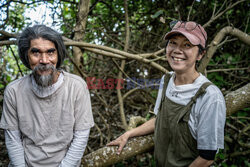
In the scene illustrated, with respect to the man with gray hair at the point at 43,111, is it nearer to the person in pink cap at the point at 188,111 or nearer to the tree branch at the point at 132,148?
the tree branch at the point at 132,148

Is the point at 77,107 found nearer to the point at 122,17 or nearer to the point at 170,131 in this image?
the point at 170,131

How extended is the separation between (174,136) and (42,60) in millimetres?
1121

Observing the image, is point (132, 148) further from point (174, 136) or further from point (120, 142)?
point (174, 136)

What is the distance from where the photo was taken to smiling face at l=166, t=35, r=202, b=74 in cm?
138

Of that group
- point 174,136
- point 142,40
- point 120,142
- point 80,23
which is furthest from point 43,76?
point 142,40

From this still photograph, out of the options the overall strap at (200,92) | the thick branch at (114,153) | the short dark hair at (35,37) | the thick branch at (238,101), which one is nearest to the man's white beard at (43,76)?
the short dark hair at (35,37)

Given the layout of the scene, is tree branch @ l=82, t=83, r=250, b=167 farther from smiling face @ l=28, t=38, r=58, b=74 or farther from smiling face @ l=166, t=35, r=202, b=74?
smiling face @ l=28, t=38, r=58, b=74

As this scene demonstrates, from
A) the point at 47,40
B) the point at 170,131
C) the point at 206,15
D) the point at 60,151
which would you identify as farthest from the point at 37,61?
the point at 206,15

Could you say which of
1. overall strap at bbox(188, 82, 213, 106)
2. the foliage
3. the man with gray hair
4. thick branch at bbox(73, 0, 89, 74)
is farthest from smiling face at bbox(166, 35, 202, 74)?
the foliage

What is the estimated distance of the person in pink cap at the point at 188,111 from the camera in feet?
3.93

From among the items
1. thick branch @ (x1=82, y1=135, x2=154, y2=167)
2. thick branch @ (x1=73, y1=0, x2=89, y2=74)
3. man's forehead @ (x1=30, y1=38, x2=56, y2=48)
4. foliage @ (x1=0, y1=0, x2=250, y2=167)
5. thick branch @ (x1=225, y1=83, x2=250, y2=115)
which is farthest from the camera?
foliage @ (x1=0, y1=0, x2=250, y2=167)

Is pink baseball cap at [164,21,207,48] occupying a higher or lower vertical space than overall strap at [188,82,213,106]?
higher

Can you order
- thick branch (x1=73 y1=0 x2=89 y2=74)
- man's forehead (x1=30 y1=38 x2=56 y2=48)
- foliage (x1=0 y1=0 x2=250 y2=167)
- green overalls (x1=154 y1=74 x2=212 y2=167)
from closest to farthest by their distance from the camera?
green overalls (x1=154 y1=74 x2=212 y2=167), man's forehead (x1=30 y1=38 x2=56 y2=48), thick branch (x1=73 y1=0 x2=89 y2=74), foliage (x1=0 y1=0 x2=250 y2=167)

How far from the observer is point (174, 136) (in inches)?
54.7
